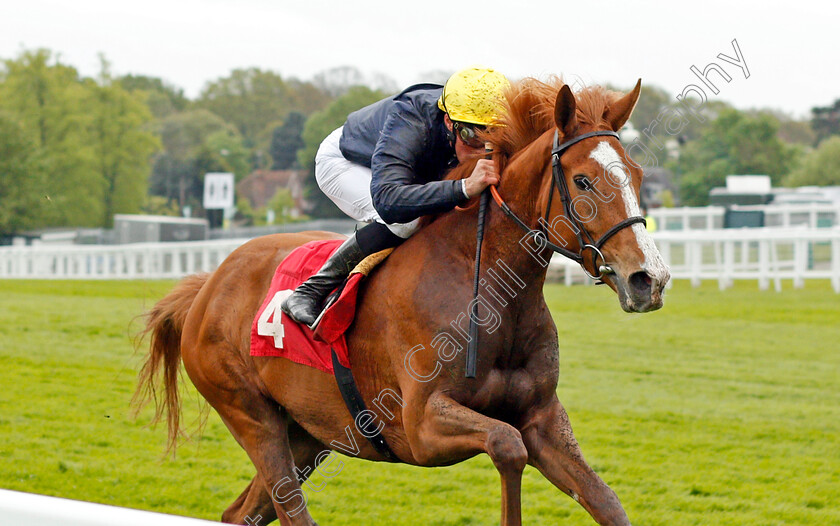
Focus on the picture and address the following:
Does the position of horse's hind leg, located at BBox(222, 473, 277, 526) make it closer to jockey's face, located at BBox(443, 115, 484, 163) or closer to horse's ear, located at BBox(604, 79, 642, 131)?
jockey's face, located at BBox(443, 115, 484, 163)

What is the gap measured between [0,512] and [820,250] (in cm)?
1902

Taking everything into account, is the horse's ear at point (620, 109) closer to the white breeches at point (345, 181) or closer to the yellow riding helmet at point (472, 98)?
the yellow riding helmet at point (472, 98)

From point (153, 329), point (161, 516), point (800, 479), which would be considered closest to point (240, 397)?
point (153, 329)

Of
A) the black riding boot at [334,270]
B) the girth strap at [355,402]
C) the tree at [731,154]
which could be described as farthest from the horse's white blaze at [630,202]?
the tree at [731,154]

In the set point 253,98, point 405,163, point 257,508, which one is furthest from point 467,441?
point 253,98

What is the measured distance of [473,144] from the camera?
368cm

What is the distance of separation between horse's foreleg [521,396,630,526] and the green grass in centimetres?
47

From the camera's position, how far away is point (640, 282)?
9.50 ft

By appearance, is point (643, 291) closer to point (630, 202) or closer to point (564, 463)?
point (630, 202)

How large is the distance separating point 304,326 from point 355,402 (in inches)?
16.1

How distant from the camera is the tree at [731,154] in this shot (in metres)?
49.6

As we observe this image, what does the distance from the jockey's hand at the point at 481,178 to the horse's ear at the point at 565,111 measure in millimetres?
333

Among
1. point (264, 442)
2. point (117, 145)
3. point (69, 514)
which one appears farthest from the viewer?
point (117, 145)

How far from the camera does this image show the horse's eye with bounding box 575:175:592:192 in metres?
3.11
